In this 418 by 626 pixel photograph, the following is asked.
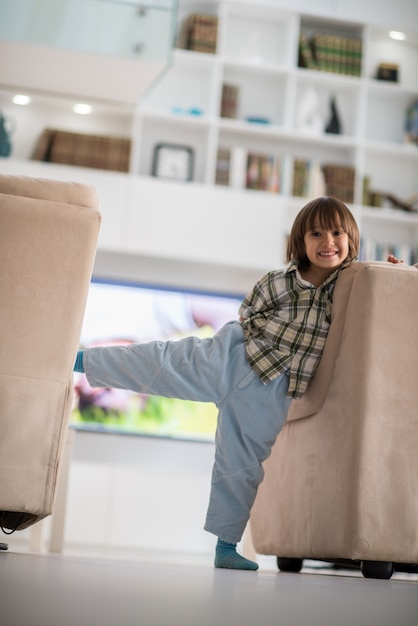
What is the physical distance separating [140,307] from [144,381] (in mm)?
2631

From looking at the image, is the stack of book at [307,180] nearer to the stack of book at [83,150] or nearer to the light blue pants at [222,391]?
the stack of book at [83,150]

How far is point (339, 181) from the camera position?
4.86m

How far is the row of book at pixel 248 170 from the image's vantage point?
15.5 ft

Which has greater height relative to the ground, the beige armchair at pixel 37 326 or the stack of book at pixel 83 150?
the stack of book at pixel 83 150

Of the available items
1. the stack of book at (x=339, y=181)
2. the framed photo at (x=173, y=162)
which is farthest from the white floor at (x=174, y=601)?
the stack of book at (x=339, y=181)

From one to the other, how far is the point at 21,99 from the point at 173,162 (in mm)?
874

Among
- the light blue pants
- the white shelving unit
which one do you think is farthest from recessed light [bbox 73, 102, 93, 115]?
the light blue pants

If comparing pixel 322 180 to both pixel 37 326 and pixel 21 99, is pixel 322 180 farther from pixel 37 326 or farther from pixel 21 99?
pixel 37 326

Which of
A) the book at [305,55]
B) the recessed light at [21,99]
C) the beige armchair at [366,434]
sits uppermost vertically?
the book at [305,55]

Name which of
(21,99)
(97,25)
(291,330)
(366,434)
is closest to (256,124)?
(97,25)

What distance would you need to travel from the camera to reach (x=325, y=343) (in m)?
2.05

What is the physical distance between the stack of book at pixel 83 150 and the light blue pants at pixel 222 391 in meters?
2.66

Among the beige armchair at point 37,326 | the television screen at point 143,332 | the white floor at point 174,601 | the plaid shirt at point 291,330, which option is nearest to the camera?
the white floor at point 174,601

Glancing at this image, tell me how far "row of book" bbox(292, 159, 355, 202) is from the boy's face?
2553 mm
